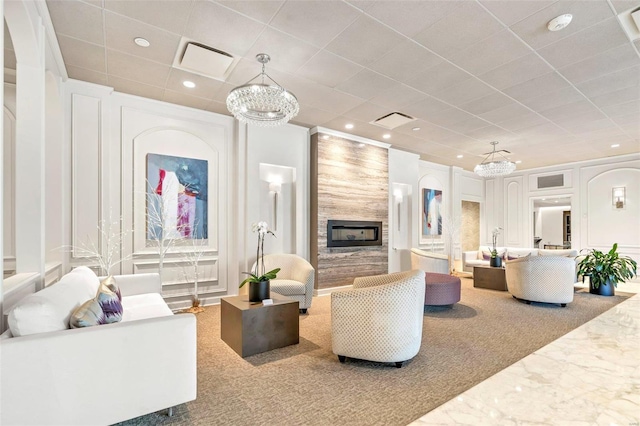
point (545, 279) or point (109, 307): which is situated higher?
point (109, 307)

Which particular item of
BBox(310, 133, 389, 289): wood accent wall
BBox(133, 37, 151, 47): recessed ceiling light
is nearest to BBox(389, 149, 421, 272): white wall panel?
BBox(310, 133, 389, 289): wood accent wall

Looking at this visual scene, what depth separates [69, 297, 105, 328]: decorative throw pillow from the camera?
1.88 m

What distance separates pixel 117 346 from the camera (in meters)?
1.82

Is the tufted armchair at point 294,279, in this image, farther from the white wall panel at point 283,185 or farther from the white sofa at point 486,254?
the white sofa at point 486,254

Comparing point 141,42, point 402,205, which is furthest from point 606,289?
point 141,42

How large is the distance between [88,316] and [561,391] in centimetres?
327

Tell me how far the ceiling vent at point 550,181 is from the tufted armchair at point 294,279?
817 centimetres

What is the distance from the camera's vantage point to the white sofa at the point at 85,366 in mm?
1600

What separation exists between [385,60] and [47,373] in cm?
371

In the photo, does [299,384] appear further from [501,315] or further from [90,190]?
[90,190]

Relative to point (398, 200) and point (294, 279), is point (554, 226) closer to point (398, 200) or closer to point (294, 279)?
point (398, 200)

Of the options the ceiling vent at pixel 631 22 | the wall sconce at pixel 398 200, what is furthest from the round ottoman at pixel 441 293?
the ceiling vent at pixel 631 22

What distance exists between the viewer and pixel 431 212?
8.45 meters

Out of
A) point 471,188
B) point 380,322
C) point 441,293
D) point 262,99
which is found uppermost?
point 262,99
